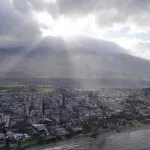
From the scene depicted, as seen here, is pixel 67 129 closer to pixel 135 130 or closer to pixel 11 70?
pixel 135 130

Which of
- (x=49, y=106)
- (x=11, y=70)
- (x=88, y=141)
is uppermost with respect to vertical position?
(x=11, y=70)

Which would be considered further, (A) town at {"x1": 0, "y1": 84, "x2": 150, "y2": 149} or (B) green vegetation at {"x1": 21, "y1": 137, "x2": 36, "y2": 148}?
(A) town at {"x1": 0, "y1": 84, "x2": 150, "y2": 149}

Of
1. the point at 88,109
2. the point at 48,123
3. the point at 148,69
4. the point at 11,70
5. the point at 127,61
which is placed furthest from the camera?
the point at 127,61

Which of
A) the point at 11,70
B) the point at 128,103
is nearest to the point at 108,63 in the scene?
the point at 11,70

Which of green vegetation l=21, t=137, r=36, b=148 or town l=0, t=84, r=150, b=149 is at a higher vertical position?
town l=0, t=84, r=150, b=149

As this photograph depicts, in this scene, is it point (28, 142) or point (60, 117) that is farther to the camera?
point (60, 117)

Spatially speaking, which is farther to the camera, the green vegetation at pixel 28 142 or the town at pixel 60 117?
the town at pixel 60 117

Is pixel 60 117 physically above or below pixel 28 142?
above

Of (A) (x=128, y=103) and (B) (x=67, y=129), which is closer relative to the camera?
(B) (x=67, y=129)
